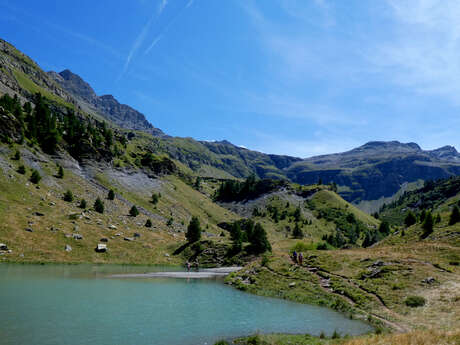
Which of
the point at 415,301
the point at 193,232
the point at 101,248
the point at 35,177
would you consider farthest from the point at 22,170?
the point at 415,301

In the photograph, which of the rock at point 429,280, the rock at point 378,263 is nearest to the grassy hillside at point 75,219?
the rock at point 378,263

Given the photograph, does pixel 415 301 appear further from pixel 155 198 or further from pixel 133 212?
pixel 155 198

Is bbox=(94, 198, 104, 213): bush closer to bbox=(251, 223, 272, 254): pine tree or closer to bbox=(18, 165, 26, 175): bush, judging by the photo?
bbox=(18, 165, 26, 175): bush

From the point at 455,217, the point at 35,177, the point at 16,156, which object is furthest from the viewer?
the point at 16,156

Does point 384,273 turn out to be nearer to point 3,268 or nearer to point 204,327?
point 204,327

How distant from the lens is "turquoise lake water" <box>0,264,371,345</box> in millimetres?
23627

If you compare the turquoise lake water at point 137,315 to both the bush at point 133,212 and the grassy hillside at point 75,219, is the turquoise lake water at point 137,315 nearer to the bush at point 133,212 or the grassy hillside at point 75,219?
the grassy hillside at point 75,219

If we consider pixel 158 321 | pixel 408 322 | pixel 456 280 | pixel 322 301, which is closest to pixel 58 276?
pixel 158 321

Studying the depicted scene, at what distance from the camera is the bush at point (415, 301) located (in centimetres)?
3347

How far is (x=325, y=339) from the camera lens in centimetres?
2370

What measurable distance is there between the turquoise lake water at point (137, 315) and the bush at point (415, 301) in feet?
27.2

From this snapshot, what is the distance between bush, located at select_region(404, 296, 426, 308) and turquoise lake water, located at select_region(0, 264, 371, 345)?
830cm

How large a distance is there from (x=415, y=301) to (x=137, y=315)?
33666 mm

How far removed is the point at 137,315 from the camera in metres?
30.3
